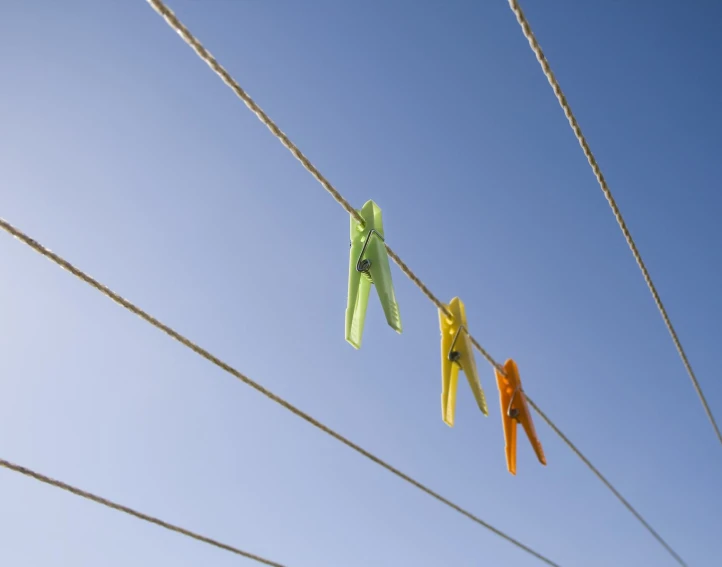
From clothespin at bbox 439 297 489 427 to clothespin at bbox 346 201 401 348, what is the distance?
0.66 m

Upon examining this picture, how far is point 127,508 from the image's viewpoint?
68.4 inches

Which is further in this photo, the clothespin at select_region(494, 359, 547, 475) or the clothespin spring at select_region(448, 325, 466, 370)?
the clothespin at select_region(494, 359, 547, 475)

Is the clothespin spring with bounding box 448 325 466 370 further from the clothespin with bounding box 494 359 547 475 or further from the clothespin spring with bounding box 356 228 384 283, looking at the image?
the clothespin spring with bounding box 356 228 384 283

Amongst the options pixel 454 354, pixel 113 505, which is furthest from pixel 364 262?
pixel 113 505

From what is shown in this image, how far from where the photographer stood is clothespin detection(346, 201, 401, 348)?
7.37ft

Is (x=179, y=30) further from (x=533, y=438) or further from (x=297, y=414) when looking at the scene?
(x=533, y=438)

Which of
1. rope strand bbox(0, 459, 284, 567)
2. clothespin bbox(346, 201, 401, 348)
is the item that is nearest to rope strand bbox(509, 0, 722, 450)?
clothespin bbox(346, 201, 401, 348)

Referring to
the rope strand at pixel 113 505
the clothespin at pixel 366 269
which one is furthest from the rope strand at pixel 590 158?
the rope strand at pixel 113 505

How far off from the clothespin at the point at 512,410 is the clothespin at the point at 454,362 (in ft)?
1.82

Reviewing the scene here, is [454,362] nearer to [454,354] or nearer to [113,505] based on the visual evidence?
[454,354]

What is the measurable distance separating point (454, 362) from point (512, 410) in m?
0.71

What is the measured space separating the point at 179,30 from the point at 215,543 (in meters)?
1.90

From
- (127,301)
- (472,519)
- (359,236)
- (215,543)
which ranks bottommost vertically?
(215,543)

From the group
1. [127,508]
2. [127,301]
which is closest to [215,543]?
[127,508]
